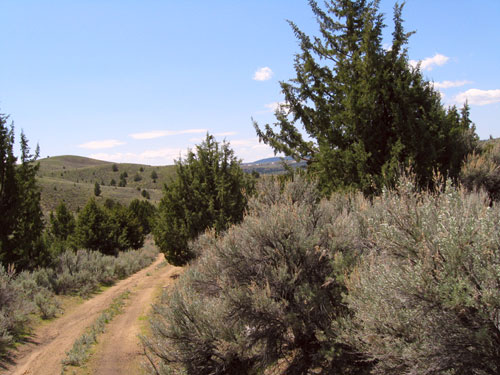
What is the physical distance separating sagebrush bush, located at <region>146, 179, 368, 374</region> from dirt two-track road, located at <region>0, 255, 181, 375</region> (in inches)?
81.3

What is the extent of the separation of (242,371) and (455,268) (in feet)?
12.1

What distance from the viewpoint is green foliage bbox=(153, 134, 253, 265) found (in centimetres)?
1323

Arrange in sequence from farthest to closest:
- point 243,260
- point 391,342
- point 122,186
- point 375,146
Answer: point 122,186
point 375,146
point 243,260
point 391,342

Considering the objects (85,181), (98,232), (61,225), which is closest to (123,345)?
(98,232)

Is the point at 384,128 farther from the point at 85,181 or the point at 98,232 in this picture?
the point at 85,181

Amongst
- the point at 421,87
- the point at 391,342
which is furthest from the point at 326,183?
the point at 391,342

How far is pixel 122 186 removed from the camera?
3059 inches

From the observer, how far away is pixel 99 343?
27.0ft

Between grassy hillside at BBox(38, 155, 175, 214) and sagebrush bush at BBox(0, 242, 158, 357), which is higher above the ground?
grassy hillside at BBox(38, 155, 175, 214)

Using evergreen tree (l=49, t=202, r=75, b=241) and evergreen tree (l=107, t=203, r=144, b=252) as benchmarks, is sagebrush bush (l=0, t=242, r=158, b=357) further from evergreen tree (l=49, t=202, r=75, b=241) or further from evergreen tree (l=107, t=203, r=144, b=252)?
evergreen tree (l=49, t=202, r=75, b=241)

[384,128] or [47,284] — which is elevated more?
[384,128]

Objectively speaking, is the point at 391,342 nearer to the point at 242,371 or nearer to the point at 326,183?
the point at 242,371

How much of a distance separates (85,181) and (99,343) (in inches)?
3158

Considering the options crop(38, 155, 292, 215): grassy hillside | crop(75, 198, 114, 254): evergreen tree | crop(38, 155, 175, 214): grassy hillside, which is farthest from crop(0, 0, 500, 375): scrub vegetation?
crop(38, 155, 175, 214): grassy hillside
